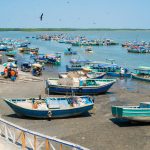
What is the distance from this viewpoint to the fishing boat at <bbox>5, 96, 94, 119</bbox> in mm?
24188

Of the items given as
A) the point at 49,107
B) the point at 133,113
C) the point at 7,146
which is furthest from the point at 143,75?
the point at 7,146

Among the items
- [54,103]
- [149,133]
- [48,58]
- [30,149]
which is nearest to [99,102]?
[54,103]

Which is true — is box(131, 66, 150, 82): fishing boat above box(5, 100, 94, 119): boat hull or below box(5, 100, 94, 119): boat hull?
below

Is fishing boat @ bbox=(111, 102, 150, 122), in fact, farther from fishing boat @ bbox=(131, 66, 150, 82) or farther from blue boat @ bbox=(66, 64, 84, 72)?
blue boat @ bbox=(66, 64, 84, 72)

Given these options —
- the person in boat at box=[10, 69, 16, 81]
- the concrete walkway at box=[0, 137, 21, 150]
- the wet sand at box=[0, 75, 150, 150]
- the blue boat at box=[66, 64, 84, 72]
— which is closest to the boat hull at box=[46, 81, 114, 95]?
the wet sand at box=[0, 75, 150, 150]

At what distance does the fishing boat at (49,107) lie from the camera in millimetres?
24188

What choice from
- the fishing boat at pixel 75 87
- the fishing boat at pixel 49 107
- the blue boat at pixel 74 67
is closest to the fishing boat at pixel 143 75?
the blue boat at pixel 74 67

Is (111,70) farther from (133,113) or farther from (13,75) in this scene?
(133,113)

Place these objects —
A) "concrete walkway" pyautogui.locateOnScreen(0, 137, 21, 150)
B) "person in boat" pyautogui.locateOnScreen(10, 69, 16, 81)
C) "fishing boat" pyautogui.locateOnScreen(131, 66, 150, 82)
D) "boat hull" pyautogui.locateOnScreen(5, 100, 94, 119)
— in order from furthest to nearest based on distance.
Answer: "fishing boat" pyautogui.locateOnScreen(131, 66, 150, 82)
"person in boat" pyautogui.locateOnScreen(10, 69, 16, 81)
"boat hull" pyautogui.locateOnScreen(5, 100, 94, 119)
"concrete walkway" pyautogui.locateOnScreen(0, 137, 21, 150)

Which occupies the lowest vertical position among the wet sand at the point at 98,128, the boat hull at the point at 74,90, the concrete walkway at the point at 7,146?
the wet sand at the point at 98,128

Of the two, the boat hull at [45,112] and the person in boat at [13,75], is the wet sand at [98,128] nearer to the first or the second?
the boat hull at [45,112]

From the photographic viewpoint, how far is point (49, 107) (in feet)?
80.7

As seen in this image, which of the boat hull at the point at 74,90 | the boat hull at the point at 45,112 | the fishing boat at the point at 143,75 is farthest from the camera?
the fishing boat at the point at 143,75

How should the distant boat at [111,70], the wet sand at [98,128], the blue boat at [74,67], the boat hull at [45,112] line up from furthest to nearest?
the blue boat at [74,67] → the distant boat at [111,70] → the boat hull at [45,112] → the wet sand at [98,128]
